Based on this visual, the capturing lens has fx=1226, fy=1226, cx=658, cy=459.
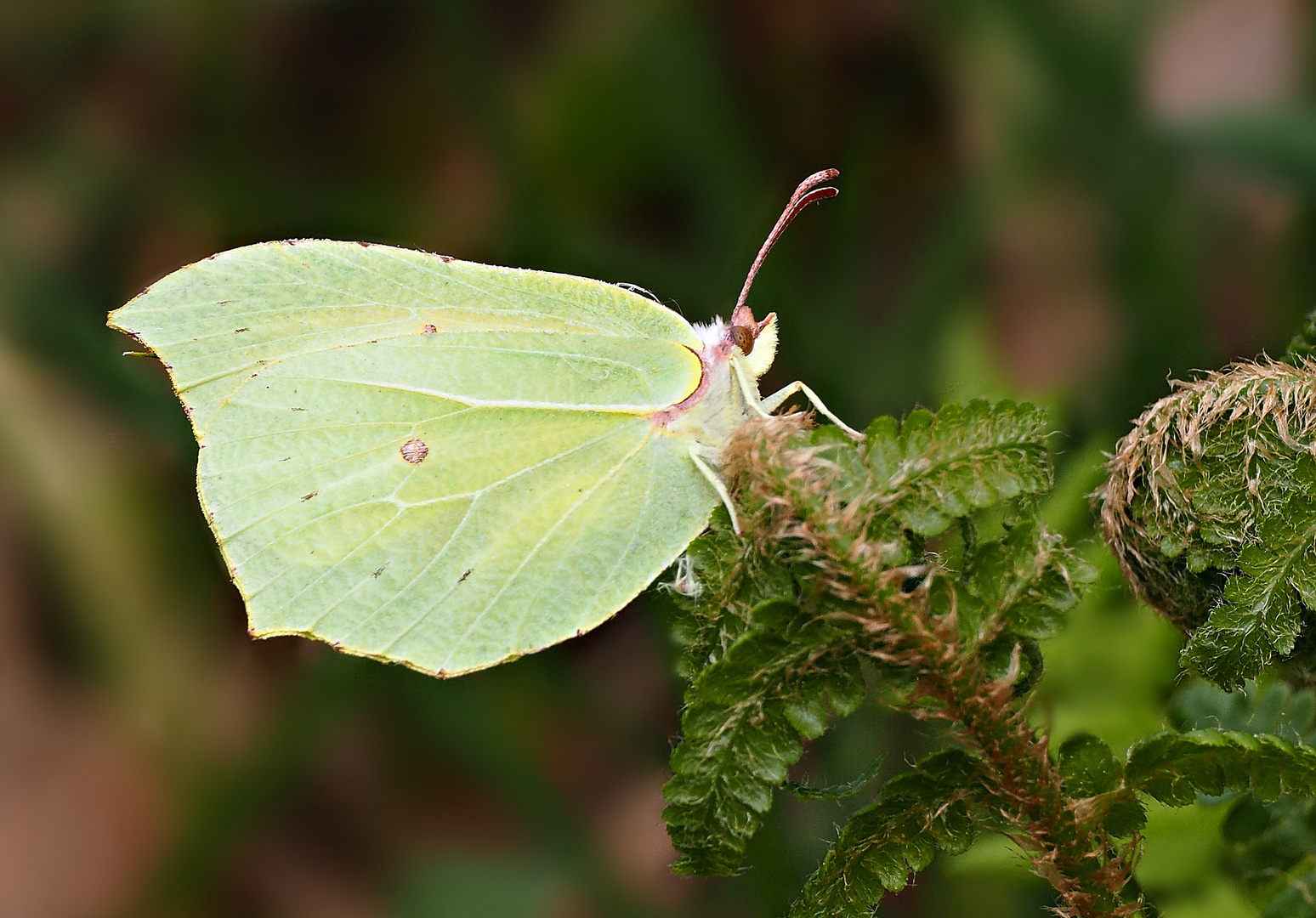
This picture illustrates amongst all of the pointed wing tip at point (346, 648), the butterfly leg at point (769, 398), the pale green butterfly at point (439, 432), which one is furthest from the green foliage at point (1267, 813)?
the pointed wing tip at point (346, 648)

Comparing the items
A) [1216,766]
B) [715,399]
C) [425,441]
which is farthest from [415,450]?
[1216,766]

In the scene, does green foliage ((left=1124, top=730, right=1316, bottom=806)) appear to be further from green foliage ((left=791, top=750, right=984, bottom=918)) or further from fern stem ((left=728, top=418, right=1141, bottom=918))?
green foliage ((left=791, top=750, right=984, bottom=918))

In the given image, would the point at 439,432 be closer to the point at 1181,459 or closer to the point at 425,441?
the point at 425,441

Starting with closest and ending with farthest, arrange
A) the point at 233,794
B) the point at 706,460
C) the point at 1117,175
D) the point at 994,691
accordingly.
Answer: the point at 994,691, the point at 706,460, the point at 233,794, the point at 1117,175

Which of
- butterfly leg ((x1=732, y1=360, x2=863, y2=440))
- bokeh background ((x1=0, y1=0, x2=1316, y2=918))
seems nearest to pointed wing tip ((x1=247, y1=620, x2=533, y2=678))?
butterfly leg ((x1=732, y1=360, x2=863, y2=440))

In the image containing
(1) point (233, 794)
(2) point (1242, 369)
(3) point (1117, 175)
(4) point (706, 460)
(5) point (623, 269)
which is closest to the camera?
(2) point (1242, 369)

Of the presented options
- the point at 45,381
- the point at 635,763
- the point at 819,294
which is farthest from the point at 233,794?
the point at 819,294

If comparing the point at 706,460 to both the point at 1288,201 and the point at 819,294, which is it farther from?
the point at 1288,201
